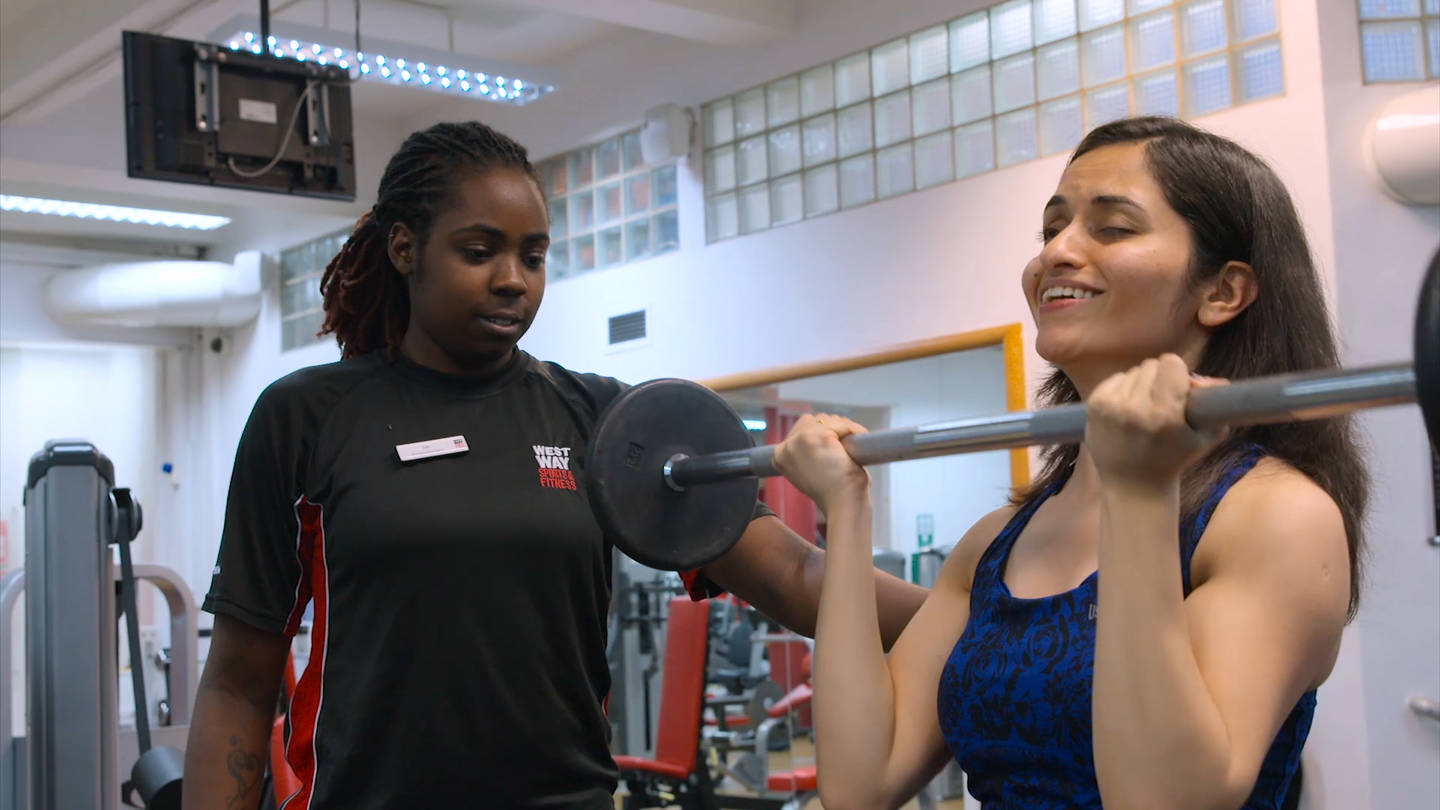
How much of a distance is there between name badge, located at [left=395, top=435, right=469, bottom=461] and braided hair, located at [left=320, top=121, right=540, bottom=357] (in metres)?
0.17

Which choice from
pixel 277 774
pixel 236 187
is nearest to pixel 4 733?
pixel 277 774

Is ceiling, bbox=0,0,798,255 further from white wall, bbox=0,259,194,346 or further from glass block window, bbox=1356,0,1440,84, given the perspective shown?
glass block window, bbox=1356,0,1440,84

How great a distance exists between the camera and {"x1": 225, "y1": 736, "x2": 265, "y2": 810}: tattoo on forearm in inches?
63.4

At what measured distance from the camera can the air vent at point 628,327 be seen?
6.44m

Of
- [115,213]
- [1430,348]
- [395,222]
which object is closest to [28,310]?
[115,213]

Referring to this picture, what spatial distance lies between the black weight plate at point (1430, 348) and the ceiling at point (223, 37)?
4.47 metres

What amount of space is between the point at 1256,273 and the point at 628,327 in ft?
17.3

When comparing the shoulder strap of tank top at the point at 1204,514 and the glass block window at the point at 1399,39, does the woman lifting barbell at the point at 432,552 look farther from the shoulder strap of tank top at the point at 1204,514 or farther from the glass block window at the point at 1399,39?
the glass block window at the point at 1399,39

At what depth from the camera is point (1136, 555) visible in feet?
3.55

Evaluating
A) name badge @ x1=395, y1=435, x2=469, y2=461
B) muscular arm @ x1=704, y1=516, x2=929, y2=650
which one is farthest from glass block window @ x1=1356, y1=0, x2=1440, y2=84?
name badge @ x1=395, y1=435, x2=469, y2=461

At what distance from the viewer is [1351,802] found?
389 cm

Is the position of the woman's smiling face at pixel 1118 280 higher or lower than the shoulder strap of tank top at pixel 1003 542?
higher

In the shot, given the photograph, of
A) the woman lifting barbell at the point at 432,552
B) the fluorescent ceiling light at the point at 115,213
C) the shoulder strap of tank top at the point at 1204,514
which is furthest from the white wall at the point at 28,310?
the shoulder strap of tank top at the point at 1204,514

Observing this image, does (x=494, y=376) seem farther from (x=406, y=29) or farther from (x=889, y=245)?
(x=406, y=29)
